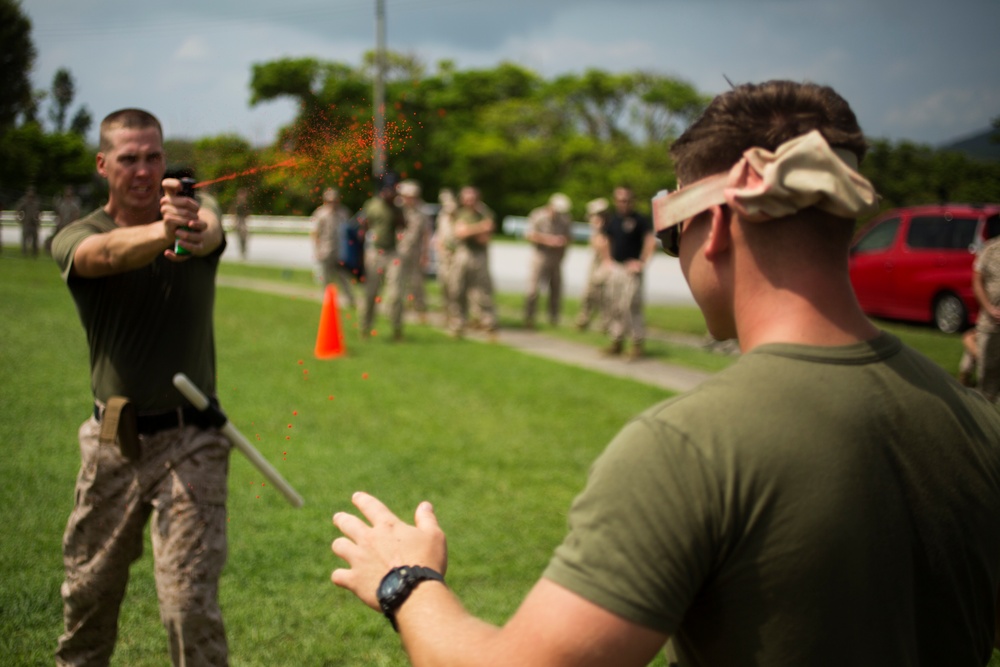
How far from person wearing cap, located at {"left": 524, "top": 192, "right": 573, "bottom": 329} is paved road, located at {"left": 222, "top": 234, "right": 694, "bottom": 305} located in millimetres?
5572

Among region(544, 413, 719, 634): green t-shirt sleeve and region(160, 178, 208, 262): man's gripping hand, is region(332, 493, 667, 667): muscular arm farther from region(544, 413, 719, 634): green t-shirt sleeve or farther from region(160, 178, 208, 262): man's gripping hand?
region(160, 178, 208, 262): man's gripping hand

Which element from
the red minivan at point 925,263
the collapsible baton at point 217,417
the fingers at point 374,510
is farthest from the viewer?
the red minivan at point 925,263

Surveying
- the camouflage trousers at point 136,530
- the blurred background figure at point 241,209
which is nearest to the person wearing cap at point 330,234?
the blurred background figure at point 241,209

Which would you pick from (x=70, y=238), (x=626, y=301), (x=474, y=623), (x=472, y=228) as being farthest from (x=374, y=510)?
(x=472, y=228)

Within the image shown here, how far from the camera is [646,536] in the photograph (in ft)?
4.21

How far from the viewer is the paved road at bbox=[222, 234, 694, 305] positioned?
25.3 metres

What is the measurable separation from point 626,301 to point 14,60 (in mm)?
9019

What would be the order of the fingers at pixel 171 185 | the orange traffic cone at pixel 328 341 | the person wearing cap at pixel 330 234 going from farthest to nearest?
1. the person wearing cap at pixel 330 234
2. the orange traffic cone at pixel 328 341
3. the fingers at pixel 171 185

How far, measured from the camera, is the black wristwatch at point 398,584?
150 centimetres

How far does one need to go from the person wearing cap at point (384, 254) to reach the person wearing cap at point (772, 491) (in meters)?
10.5

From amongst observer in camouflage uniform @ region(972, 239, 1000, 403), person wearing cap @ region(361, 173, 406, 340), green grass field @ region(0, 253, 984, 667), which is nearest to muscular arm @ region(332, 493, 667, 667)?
green grass field @ region(0, 253, 984, 667)

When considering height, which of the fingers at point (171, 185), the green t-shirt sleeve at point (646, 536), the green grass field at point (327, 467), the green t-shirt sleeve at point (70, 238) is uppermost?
the fingers at point (171, 185)

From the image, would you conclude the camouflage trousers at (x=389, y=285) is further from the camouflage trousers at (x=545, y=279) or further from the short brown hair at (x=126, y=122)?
the short brown hair at (x=126, y=122)

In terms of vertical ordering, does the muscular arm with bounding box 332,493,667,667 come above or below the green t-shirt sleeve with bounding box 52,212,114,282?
below
